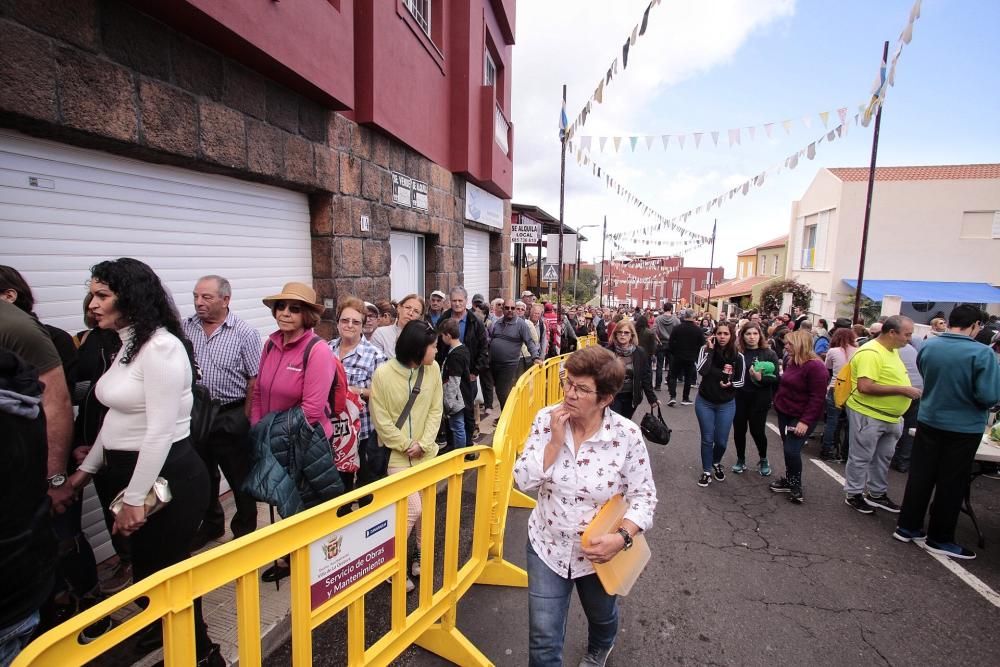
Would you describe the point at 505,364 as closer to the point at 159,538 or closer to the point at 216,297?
the point at 216,297

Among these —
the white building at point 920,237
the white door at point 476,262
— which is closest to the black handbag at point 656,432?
the white door at point 476,262

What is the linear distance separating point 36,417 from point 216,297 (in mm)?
1688

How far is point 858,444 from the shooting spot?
474 centimetres

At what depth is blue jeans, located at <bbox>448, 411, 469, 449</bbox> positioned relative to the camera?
5.05 m

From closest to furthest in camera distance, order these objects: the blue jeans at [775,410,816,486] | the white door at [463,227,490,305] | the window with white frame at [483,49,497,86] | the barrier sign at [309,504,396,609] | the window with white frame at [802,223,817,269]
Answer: the barrier sign at [309,504,396,609] < the blue jeans at [775,410,816,486] < the window with white frame at [483,49,497,86] < the white door at [463,227,490,305] < the window with white frame at [802,223,817,269]

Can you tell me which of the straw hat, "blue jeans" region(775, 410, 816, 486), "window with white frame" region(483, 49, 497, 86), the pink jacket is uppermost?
"window with white frame" region(483, 49, 497, 86)

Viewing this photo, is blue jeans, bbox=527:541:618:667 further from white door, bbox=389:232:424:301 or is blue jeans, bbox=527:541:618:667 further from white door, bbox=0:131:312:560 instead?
white door, bbox=389:232:424:301

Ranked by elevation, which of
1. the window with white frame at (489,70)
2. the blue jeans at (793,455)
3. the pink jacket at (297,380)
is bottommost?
the blue jeans at (793,455)

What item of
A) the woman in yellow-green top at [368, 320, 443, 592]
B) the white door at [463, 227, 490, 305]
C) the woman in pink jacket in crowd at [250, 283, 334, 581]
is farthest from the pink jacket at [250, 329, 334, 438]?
the white door at [463, 227, 490, 305]

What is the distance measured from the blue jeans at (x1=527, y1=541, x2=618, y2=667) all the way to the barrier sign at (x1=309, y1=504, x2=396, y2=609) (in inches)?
26.7

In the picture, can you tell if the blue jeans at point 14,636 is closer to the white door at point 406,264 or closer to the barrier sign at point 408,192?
the white door at point 406,264

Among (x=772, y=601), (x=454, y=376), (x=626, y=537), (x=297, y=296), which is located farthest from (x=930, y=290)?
(x=297, y=296)

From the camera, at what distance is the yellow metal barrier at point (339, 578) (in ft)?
4.44

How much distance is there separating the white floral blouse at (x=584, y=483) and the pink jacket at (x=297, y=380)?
1341 millimetres
